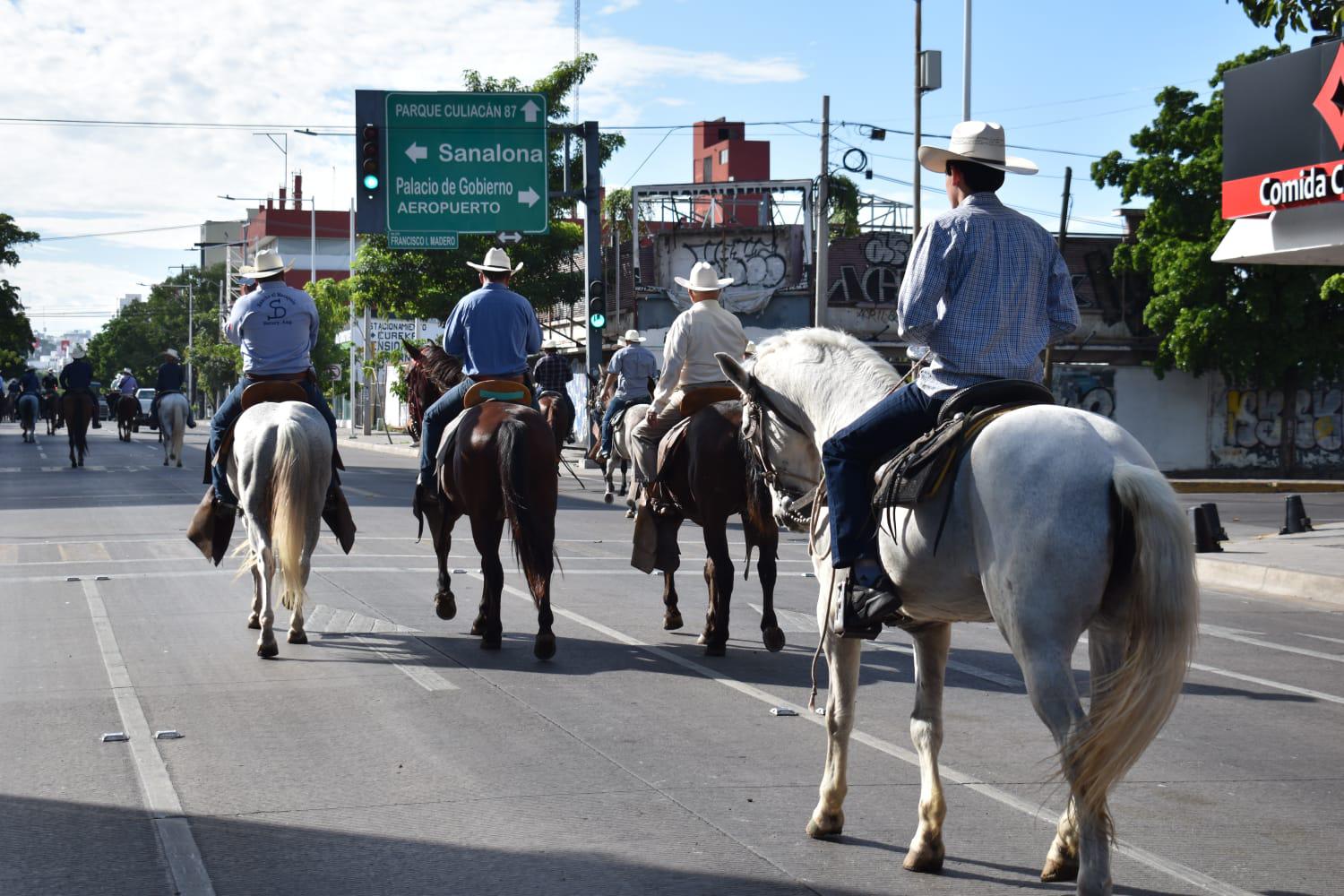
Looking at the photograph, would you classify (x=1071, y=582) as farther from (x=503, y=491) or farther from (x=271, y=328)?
(x=271, y=328)

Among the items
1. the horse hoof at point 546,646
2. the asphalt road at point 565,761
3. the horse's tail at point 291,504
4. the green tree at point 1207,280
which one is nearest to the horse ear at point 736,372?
the asphalt road at point 565,761

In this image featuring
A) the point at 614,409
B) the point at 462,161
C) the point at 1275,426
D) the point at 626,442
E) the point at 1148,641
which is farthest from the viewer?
the point at 1275,426

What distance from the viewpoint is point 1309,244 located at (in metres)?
18.2

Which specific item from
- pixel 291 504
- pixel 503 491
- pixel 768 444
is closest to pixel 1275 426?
pixel 503 491

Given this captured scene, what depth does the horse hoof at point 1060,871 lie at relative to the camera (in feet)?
16.3

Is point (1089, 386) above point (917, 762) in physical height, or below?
above

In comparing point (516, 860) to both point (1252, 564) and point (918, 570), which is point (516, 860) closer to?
point (918, 570)

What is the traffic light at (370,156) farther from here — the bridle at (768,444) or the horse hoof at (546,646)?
the bridle at (768,444)

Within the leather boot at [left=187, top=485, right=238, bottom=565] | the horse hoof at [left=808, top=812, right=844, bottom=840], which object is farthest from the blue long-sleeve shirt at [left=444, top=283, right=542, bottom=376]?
the horse hoof at [left=808, top=812, right=844, bottom=840]

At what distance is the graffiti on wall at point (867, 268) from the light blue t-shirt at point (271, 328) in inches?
1205

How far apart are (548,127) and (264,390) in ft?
67.4

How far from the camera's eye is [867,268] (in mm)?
40500

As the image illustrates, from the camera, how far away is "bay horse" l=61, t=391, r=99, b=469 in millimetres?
30641

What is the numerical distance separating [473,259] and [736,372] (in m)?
33.1
